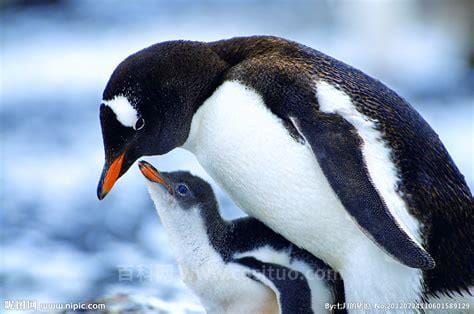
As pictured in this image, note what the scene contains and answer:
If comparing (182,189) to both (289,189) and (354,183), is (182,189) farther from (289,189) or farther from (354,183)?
(354,183)

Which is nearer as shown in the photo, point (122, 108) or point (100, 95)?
point (122, 108)

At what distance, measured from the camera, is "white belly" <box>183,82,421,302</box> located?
2309mm

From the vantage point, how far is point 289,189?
232 cm

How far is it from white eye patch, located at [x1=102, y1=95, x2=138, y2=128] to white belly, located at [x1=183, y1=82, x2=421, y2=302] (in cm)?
16

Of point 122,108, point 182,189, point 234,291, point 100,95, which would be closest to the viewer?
point 122,108

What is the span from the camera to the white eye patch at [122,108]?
235cm

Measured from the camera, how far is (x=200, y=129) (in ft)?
7.89

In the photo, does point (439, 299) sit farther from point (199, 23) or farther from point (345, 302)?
point (199, 23)

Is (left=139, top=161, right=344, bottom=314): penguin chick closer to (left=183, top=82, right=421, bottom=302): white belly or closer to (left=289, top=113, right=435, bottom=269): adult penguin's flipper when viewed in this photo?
(left=183, top=82, right=421, bottom=302): white belly

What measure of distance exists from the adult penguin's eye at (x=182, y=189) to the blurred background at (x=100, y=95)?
1.55ft

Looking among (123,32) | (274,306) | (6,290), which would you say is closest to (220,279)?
(274,306)

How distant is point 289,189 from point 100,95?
3.33 meters

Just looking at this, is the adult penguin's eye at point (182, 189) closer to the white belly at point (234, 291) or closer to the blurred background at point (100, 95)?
the white belly at point (234, 291)

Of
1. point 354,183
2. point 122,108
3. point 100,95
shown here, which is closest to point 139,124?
point 122,108
